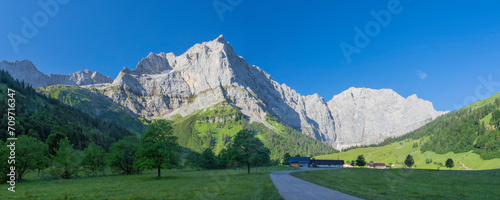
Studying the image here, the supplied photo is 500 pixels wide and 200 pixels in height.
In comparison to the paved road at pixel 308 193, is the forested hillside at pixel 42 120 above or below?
above

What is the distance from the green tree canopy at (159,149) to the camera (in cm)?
5371

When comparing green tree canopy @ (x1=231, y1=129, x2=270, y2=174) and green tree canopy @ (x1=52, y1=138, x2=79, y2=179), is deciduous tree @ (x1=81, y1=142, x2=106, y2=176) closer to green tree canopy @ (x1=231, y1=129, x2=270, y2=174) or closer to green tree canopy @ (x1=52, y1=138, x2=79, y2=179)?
green tree canopy @ (x1=52, y1=138, x2=79, y2=179)

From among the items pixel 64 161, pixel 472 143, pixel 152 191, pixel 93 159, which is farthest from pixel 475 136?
pixel 64 161

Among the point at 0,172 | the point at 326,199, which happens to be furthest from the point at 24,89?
the point at 326,199

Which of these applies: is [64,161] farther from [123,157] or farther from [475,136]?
[475,136]

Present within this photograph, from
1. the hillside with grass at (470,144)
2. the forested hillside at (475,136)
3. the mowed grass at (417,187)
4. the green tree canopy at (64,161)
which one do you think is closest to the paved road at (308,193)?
the mowed grass at (417,187)

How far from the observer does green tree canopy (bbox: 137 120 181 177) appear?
53.7 meters

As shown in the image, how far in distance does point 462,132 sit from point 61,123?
288 m

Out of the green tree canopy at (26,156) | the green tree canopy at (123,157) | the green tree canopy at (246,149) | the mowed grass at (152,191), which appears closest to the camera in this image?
the mowed grass at (152,191)

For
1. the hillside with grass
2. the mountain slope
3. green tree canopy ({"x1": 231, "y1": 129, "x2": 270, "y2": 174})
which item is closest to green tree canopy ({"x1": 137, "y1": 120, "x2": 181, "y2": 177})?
green tree canopy ({"x1": 231, "y1": 129, "x2": 270, "y2": 174})

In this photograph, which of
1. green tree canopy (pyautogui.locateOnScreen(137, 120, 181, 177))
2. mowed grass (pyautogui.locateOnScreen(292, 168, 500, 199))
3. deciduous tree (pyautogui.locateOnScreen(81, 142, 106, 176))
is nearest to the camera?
mowed grass (pyautogui.locateOnScreen(292, 168, 500, 199))

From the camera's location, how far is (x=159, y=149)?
52.9 m

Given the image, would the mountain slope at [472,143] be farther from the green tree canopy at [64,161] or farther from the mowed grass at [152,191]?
the green tree canopy at [64,161]

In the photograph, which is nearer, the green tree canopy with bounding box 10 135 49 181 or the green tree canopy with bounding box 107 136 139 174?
the green tree canopy with bounding box 10 135 49 181
